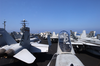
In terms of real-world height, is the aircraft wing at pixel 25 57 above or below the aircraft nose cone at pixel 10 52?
below

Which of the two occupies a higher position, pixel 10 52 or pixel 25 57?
pixel 10 52

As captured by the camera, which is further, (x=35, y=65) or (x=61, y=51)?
(x=35, y=65)

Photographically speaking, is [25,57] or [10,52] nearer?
[25,57]

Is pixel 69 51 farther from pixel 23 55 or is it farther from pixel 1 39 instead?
pixel 1 39

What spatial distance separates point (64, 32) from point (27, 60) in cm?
367

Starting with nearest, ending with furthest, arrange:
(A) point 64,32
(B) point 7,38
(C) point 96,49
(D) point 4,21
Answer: (A) point 64,32
(B) point 7,38
(C) point 96,49
(D) point 4,21

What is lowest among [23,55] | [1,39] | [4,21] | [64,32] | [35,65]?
[35,65]

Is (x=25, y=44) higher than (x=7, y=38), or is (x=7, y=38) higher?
(x=7, y=38)

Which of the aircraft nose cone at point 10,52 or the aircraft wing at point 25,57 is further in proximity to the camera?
the aircraft nose cone at point 10,52

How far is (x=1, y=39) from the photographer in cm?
923

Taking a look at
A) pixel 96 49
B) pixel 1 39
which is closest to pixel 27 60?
pixel 1 39

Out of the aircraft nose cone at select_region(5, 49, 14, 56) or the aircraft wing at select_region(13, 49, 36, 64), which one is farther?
the aircraft nose cone at select_region(5, 49, 14, 56)

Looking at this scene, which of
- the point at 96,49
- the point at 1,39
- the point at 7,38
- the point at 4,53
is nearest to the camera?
the point at 4,53

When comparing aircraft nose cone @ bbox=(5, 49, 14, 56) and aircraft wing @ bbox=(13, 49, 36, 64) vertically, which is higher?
aircraft nose cone @ bbox=(5, 49, 14, 56)
